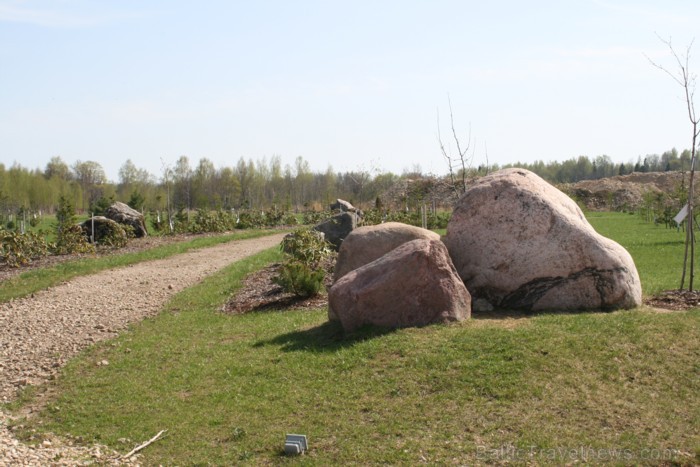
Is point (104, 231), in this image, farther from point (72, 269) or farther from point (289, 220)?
point (289, 220)

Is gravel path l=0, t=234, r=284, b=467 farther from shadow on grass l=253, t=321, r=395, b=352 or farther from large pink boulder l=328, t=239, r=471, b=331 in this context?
large pink boulder l=328, t=239, r=471, b=331

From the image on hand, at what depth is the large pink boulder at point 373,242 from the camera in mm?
12727

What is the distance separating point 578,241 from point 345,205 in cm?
2700

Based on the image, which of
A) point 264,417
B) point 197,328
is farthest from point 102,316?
point 264,417

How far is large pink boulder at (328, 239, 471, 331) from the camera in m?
9.80

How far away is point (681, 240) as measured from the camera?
78.9 ft

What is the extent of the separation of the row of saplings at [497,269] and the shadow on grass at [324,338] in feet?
0.55

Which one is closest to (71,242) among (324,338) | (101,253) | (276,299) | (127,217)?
(101,253)

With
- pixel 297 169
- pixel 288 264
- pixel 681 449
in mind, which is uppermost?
pixel 297 169

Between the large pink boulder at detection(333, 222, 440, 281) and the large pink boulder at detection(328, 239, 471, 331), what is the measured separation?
2.59 meters

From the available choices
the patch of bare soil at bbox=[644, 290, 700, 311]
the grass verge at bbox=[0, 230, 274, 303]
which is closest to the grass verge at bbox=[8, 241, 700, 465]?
the patch of bare soil at bbox=[644, 290, 700, 311]

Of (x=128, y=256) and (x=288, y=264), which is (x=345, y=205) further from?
(x=288, y=264)

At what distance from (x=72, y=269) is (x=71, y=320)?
6.44m

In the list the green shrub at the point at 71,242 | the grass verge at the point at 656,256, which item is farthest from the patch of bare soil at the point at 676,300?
the green shrub at the point at 71,242
